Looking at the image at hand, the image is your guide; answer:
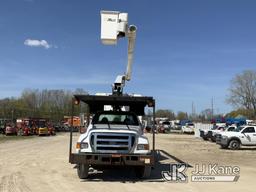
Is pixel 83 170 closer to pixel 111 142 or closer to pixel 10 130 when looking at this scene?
pixel 111 142

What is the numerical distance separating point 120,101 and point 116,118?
0.97 m

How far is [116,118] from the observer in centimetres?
1505

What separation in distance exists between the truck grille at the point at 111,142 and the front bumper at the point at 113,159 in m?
0.24

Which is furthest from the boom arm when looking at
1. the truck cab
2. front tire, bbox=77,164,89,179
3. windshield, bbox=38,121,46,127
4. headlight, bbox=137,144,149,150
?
windshield, bbox=38,121,46,127

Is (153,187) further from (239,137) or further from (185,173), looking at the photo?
(239,137)

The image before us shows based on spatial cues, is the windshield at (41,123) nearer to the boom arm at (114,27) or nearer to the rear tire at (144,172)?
the boom arm at (114,27)

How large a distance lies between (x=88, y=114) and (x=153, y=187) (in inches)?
215

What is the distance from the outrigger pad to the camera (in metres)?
13.9

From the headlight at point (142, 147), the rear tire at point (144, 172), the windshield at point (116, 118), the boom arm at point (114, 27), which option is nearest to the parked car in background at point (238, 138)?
the windshield at point (116, 118)

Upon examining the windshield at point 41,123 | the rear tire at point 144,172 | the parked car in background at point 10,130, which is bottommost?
the rear tire at point 144,172

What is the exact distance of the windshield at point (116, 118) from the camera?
14922 mm

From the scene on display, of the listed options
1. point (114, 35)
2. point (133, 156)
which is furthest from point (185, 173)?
point (114, 35)

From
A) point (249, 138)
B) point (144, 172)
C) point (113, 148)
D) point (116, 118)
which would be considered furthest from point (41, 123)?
point (113, 148)

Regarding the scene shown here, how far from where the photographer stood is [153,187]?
1201 cm
